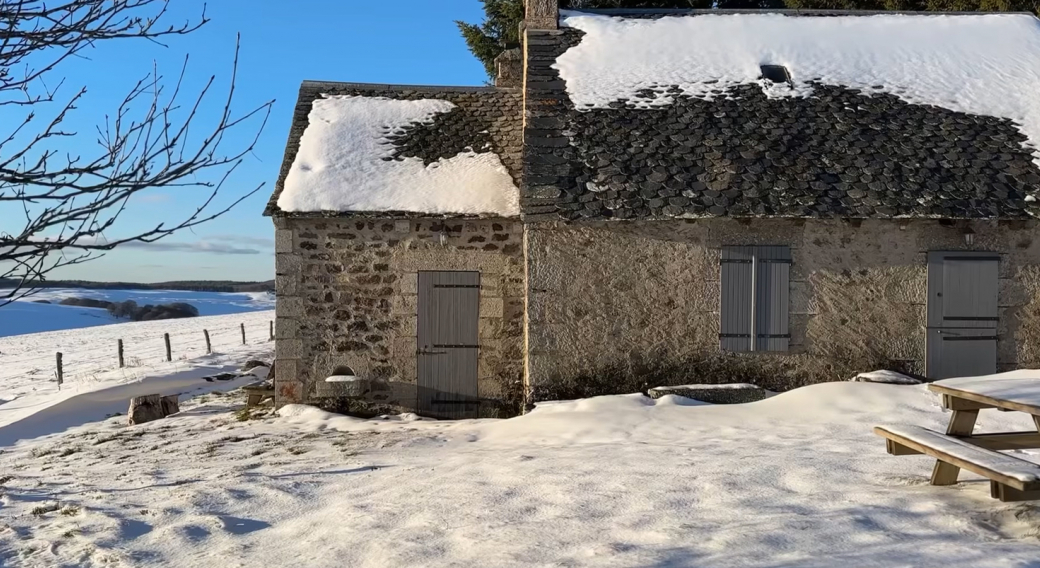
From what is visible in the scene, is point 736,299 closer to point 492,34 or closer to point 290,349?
point 290,349

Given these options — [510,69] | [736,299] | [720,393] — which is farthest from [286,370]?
[510,69]

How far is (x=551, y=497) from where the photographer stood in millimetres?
4871

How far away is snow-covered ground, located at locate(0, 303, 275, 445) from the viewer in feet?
36.4

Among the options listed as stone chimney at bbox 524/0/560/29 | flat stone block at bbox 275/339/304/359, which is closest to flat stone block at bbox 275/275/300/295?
flat stone block at bbox 275/339/304/359

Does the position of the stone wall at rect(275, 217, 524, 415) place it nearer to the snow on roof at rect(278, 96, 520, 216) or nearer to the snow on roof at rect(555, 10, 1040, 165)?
the snow on roof at rect(278, 96, 520, 216)

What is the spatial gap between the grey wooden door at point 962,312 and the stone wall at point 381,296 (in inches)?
185

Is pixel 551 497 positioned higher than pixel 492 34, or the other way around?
pixel 492 34

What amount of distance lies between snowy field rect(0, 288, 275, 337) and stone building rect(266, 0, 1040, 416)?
2719 centimetres

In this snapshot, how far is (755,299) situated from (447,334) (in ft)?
11.8

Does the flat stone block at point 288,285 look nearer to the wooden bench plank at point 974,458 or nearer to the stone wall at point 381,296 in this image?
the stone wall at point 381,296

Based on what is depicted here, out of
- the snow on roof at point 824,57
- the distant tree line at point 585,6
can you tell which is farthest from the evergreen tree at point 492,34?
the snow on roof at point 824,57

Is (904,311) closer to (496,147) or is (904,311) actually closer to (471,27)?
(496,147)

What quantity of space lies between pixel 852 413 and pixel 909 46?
7.28 metres

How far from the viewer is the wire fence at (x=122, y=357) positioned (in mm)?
16859
